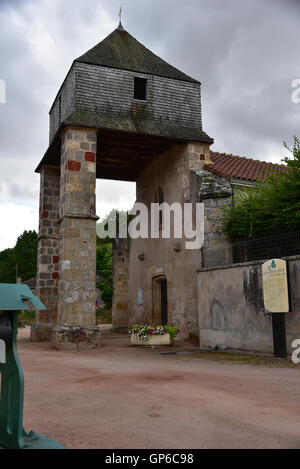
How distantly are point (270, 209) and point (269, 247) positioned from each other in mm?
1332

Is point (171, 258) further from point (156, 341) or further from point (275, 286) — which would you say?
point (275, 286)

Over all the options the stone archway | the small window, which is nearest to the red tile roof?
the small window

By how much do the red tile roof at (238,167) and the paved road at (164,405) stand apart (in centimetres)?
808

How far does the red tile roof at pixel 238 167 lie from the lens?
14.8 meters

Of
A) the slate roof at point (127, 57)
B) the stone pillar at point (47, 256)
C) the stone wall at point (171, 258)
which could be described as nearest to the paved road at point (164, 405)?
the stone wall at point (171, 258)

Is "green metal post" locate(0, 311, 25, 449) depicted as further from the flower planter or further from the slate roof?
the slate roof

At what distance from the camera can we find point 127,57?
15.2m

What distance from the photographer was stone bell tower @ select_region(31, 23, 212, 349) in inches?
484

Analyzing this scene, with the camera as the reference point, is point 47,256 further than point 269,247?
Yes

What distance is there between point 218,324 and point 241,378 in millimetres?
4452

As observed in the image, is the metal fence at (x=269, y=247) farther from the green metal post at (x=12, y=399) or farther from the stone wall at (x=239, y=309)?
the green metal post at (x=12, y=399)

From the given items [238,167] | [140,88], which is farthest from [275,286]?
[140,88]

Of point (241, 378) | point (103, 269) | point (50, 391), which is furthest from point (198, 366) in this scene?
point (103, 269)

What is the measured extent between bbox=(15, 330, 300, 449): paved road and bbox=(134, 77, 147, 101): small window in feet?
32.8
